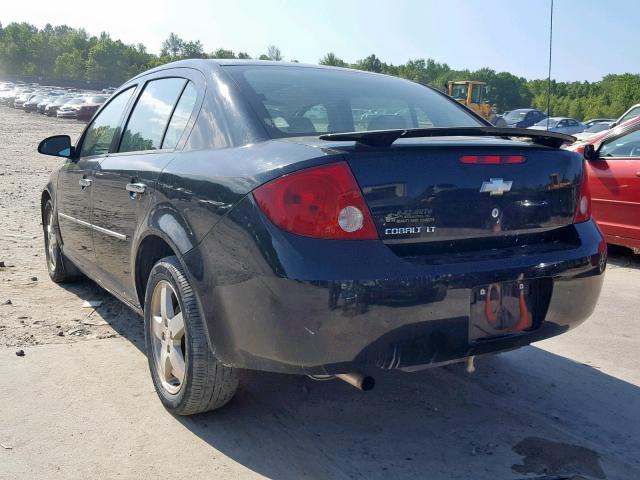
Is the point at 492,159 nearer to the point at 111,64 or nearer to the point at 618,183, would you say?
A: the point at 618,183

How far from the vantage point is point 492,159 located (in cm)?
289

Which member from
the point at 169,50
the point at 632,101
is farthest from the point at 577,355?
the point at 169,50

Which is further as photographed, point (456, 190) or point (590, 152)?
point (590, 152)

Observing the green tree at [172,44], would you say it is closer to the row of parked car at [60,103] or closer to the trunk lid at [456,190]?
the row of parked car at [60,103]

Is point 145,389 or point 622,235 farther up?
point 622,235

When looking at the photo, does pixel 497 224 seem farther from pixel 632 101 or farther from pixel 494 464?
pixel 632 101

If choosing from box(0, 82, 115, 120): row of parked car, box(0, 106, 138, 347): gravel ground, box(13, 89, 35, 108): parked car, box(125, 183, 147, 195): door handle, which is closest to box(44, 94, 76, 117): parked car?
box(0, 82, 115, 120): row of parked car

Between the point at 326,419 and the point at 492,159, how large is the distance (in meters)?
1.46

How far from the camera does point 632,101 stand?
5938cm

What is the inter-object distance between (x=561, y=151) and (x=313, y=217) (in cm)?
134

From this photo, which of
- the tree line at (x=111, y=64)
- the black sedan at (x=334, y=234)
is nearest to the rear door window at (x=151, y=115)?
the black sedan at (x=334, y=234)

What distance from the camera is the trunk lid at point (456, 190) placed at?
265cm

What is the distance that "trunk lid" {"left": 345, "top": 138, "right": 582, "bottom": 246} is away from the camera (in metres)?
2.65

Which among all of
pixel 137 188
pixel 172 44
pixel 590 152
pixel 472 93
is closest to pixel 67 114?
pixel 472 93
